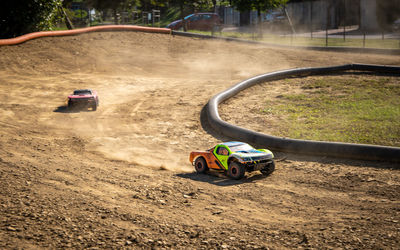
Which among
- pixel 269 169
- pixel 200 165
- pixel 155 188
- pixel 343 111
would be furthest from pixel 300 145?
pixel 343 111

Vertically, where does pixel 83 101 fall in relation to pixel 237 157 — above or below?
above

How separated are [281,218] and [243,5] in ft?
111

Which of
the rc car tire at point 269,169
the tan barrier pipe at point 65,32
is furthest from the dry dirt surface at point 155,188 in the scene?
the tan barrier pipe at point 65,32

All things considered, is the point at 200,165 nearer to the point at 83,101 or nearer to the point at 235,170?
the point at 235,170

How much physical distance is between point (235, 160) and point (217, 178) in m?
0.77

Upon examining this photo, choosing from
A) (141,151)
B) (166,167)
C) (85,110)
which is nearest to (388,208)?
(166,167)

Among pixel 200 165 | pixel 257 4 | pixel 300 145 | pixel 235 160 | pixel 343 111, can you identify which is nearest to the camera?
pixel 235 160

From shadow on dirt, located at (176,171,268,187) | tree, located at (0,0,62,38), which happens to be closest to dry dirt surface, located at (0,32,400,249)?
shadow on dirt, located at (176,171,268,187)

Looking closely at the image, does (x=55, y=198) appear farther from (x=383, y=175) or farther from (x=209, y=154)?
(x=383, y=175)

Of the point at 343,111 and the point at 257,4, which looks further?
the point at 257,4

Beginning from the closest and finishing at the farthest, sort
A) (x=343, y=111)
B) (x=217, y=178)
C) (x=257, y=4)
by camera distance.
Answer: (x=217, y=178), (x=343, y=111), (x=257, y=4)

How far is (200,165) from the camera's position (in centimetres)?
1083

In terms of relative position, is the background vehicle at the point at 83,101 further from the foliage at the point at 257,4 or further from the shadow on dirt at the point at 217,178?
the foliage at the point at 257,4

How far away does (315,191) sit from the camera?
921 centimetres
